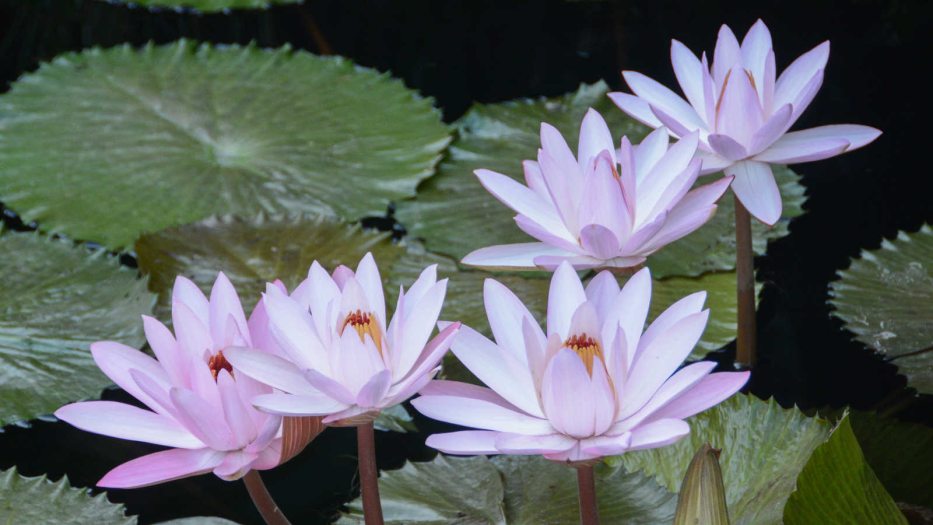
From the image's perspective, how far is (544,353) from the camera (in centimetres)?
88

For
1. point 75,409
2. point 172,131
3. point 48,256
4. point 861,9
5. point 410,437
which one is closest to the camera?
point 75,409

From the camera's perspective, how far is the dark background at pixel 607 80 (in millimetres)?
1547

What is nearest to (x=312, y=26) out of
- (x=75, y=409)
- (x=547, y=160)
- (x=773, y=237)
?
(x=773, y=237)

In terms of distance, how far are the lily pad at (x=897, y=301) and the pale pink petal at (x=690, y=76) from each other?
21.7 inches

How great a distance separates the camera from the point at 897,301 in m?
1.65

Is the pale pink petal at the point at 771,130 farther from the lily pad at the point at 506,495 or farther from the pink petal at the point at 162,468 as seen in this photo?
the pink petal at the point at 162,468

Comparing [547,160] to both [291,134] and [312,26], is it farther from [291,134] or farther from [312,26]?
[312,26]

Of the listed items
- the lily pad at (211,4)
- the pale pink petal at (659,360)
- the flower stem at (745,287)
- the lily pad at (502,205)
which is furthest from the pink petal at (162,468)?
the lily pad at (211,4)

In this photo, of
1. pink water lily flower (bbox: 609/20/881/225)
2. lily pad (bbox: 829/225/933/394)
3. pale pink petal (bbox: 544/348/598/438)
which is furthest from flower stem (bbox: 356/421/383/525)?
lily pad (bbox: 829/225/933/394)

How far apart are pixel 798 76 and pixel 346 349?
81cm

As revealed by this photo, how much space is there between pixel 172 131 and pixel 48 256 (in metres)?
0.50

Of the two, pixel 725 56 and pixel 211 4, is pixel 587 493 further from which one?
pixel 211 4

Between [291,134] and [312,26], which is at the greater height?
[312,26]

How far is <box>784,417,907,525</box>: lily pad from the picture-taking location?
0.87 meters
